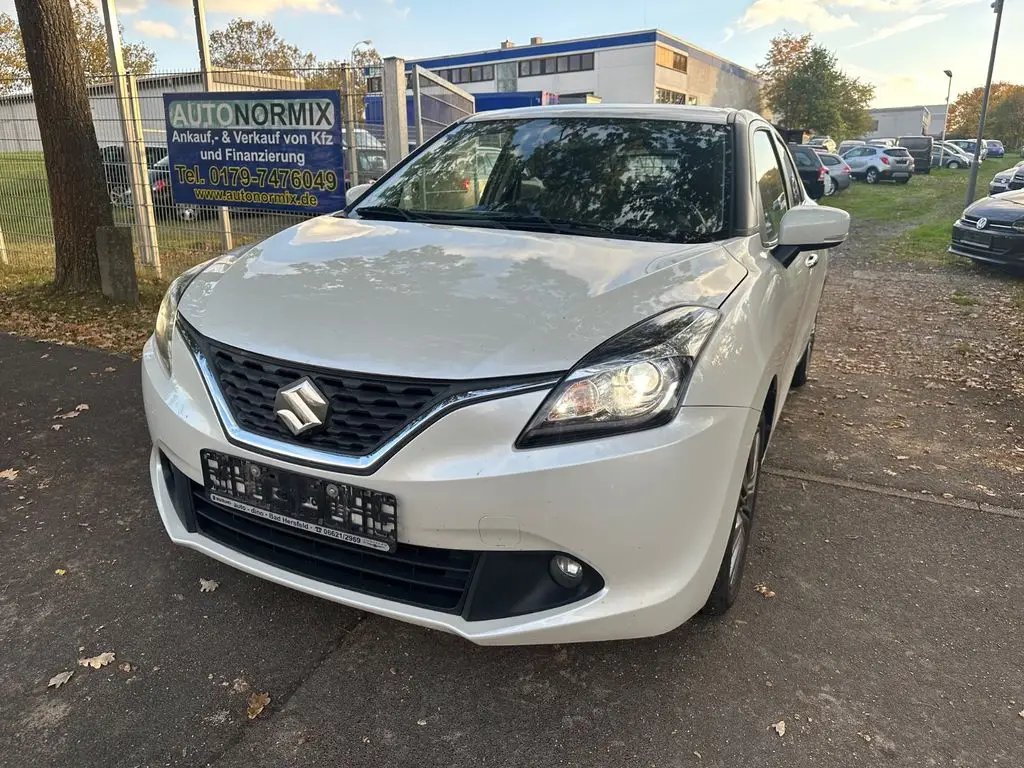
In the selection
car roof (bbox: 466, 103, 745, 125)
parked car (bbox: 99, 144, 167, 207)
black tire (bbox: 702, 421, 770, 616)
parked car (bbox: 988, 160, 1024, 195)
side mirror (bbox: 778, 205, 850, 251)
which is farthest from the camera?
parked car (bbox: 988, 160, 1024, 195)

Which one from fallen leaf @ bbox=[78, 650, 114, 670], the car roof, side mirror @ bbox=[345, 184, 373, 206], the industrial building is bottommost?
fallen leaf @ bbox=[78, 650, 114, 670]

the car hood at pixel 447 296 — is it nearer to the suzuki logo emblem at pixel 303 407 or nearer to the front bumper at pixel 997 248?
the suzuki logo emblem at pixel 303 407

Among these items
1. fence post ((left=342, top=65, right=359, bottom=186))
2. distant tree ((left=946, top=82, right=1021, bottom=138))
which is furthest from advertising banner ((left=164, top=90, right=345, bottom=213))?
distant tree ((left=946, top=82, right=1021, bottom=138))

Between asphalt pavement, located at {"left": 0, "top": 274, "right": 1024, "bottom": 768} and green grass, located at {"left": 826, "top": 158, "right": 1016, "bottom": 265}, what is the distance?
957 cm

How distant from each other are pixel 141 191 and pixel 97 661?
7.10 m

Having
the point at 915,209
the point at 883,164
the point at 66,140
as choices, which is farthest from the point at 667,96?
the point at 66,140

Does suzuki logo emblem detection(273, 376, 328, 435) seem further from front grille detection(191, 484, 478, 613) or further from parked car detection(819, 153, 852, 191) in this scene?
parked car detection(819, 153, 852, 191)

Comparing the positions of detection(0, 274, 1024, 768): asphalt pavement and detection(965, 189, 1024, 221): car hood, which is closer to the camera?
detection(0, 274, 1024, 768): asphalt pavement

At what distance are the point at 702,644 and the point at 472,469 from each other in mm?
1123

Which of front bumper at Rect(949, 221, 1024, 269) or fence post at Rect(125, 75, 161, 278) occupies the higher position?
fence post at Rect(125, 75, 161, 278)

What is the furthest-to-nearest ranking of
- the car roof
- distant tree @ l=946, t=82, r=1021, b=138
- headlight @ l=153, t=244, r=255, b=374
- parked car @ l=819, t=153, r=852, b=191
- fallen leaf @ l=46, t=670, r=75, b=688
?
distant tree @ l=946, t=82, r=1021, b=138 → parked car @ l=819, t=153, r=852, b=191 → the car roof → headlight @ l=153, t=244, r=255, b=374 → fallen leaf @ l=46, t=670, r=75, b=688

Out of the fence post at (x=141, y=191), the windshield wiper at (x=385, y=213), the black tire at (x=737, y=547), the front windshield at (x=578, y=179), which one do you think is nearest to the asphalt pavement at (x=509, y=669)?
the black tire at (x=737, y=547)

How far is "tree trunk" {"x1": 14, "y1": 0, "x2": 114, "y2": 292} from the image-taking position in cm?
650

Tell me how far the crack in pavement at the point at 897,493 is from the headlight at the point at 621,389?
2.02 m
